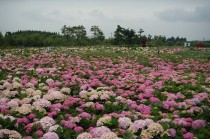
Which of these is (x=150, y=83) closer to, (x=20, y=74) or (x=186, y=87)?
(x=186, y=87)

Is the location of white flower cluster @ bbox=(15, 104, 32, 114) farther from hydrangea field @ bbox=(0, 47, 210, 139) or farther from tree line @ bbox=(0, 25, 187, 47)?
tree line @ bbox=(0, 25, 187, 47)

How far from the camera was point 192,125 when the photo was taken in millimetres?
6918

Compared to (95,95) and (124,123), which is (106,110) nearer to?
(95,95)

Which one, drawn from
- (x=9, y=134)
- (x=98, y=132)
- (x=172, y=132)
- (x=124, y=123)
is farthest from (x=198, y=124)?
(x=9, y=134)

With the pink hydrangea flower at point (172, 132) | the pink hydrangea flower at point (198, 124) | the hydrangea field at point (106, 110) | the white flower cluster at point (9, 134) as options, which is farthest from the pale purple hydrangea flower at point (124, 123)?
the white flower cluster at point (9, 134)

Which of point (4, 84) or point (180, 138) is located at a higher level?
point (4, 84)

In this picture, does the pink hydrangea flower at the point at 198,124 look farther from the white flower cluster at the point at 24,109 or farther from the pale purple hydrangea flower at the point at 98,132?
the white flower cluster at the point at 24,109

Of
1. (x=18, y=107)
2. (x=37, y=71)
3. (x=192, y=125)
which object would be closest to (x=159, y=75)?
(x=37, y=71)

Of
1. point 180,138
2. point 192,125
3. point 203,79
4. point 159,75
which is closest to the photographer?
point 180,138

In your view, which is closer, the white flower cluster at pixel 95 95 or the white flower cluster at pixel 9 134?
the white flower cluster at pixel 9 134

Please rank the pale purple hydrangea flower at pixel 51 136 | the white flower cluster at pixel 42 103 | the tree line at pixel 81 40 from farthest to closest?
1. the tree line at pixel 81 40
2. the white flower cluster at pixel 42 103
3. the pale purple hydrangea flower at pixel 51 136

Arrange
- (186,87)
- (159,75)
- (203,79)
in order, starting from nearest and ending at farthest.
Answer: (186,87) < (203,79) < (159,75)

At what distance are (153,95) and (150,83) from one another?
5.54 ft

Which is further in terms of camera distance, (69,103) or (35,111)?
(69,103)
